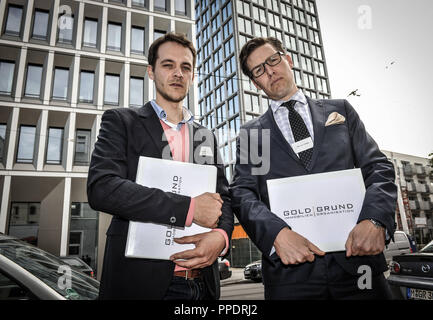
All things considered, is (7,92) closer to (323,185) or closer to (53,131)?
(53,131)

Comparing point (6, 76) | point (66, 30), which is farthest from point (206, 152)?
point (66, 30)

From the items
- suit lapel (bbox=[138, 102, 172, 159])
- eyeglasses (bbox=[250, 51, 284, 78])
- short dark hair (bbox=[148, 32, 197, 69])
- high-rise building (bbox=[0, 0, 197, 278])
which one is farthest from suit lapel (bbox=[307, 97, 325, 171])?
high-rise building (bbox=[0, 0, 197, 278])

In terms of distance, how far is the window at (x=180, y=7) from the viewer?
16.5m

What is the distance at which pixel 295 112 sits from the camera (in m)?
1.83

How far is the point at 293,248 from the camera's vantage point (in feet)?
4.20

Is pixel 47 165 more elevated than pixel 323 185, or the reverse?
pixel 47 165

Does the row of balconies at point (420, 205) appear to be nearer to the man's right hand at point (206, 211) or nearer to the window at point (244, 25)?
the window at point (244, 25)

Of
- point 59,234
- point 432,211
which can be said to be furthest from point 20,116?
point 432,211

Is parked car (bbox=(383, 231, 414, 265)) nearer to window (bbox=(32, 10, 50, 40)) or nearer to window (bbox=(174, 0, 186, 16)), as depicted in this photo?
window (bbox=(174, 0, 186, 16))

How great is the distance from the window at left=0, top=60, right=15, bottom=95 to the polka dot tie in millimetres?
16071

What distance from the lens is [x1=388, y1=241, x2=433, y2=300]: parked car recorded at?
3.10 metres

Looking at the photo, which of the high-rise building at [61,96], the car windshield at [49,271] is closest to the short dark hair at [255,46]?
the car windshield at [49,271]

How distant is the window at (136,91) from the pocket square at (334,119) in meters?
14.2

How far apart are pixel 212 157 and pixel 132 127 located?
0.49m
